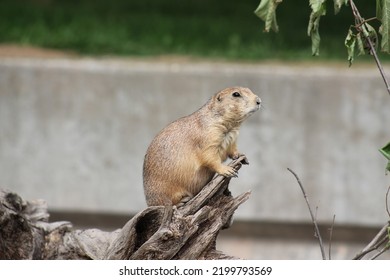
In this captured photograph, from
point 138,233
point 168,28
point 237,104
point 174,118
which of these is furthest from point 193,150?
point 168,28

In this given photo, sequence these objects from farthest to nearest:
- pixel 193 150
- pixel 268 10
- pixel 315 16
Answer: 1. pixel 193 150
2. pixel 268 10
3. pixel 315 16

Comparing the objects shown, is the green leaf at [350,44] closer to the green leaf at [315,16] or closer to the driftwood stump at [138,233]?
the green leaf at [315,16]

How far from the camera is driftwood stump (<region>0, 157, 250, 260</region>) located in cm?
426

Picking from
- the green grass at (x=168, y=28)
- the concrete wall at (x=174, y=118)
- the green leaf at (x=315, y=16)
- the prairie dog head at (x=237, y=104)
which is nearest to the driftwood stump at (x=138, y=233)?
the prairie dog head at (x=237, y=104)

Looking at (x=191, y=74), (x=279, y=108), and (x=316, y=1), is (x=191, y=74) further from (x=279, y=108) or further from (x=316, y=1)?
(x=316, y=1)

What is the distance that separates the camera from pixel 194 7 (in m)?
11.3

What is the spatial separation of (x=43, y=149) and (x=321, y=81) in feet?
8.17

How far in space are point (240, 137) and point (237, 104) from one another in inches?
140

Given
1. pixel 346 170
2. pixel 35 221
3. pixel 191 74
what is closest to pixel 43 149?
pixel 191 74

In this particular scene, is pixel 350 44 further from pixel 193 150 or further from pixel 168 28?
pixel 168 28

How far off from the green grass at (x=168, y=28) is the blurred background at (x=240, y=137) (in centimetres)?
49

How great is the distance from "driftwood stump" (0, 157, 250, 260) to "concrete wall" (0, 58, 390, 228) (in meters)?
3.29

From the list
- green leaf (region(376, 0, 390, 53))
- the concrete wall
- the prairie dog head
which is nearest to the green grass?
the concrete wall

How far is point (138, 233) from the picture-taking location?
4480mm
